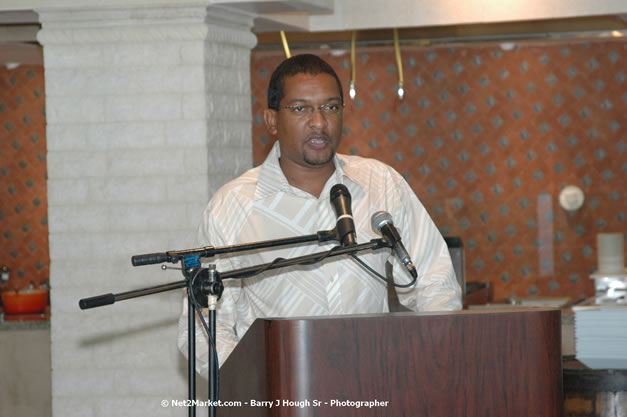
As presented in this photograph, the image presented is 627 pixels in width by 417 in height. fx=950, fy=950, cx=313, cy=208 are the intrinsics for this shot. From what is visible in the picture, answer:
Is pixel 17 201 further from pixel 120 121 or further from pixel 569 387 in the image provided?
pixel 569 387

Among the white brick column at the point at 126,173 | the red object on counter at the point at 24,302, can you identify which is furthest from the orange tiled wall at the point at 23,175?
the white brick column at the point at 126,173

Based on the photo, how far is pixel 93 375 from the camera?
364 centimetres

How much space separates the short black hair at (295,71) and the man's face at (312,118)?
15mm

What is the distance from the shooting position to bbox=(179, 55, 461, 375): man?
2.26 meters

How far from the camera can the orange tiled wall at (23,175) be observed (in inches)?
245

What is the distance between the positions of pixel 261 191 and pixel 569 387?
3.55ft

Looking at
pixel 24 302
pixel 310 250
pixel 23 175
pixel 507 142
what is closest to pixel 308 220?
pixel 310 250

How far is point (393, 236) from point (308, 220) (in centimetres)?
56

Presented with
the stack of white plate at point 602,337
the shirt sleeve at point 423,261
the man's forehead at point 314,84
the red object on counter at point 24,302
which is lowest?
the red object on counter at point 24,302

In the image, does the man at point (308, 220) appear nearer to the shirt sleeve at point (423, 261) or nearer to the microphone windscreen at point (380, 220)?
the shirt sleeve at point (423, 261)

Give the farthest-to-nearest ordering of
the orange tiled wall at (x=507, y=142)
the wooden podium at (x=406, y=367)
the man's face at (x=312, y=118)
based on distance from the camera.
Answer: the orange tiled wall at (x=507, y=142) → the man's face at (x=312, y=118) → the wooden podium at (x=406, y=367)

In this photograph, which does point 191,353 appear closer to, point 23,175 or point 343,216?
point 343,216

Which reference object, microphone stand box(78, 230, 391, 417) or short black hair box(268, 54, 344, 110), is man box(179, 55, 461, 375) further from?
microphone stand box(78, 230, 391, 417)

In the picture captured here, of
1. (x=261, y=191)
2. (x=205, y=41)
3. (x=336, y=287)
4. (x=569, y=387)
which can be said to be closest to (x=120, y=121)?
(x=205, y=41)
